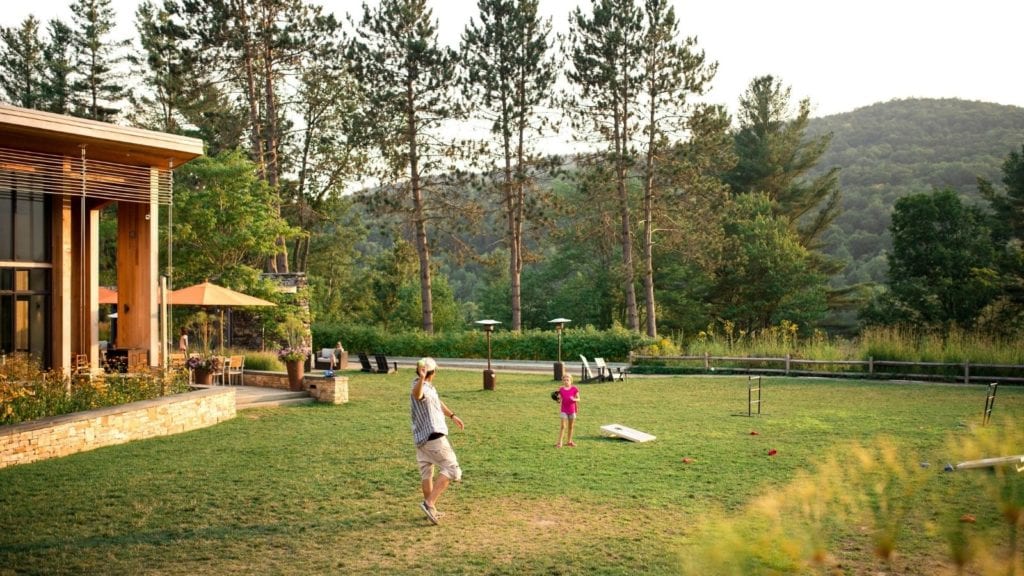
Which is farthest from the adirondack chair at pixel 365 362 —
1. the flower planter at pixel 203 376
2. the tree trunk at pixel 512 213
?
the tree trunk at pixel 512 213

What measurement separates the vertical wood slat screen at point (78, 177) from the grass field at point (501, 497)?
16.8ft

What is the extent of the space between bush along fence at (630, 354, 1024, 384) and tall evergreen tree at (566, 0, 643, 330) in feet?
27.8

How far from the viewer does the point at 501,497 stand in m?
8.73

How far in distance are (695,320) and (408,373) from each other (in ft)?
71.9

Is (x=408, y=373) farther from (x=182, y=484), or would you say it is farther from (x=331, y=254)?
(x=331, y=254)

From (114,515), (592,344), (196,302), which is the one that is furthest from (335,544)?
(592,344)

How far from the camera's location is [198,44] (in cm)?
3238

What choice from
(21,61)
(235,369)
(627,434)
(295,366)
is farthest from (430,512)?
(21,61)

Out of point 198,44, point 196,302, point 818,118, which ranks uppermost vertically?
point 818,118

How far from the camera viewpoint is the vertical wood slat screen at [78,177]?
14.2m

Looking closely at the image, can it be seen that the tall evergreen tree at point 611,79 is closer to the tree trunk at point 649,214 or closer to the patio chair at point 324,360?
the tree trunk at point 649,214

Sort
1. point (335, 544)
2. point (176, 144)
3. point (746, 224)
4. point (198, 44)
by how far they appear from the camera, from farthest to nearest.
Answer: point (746, 224)
point (198, 44)
point (176, 144)
point (335, 544)

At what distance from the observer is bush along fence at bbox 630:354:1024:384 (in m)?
21.1

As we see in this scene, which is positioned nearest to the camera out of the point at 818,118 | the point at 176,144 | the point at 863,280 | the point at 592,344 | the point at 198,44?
the point at 176,144
